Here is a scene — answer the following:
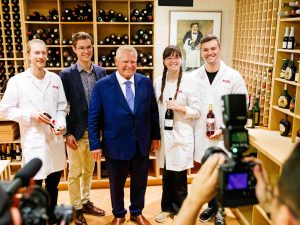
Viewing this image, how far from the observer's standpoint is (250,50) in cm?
376

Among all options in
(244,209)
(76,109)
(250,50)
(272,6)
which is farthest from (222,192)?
(250,50)

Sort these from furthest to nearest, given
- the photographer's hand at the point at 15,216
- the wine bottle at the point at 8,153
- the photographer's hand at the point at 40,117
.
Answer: the wine bottle at the point at 8,153 → the photographer's hand at the point at 40,117 → the photographer's hand at the point at 15,216

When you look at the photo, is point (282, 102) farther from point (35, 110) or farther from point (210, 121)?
point (35, 110)

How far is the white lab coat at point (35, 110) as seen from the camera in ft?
8.41

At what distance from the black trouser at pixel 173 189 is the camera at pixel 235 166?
6.35 feet

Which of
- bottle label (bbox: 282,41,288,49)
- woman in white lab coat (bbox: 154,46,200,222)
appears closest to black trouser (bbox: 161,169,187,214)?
woman in white lab coat (bbox: 154,46,200,222)

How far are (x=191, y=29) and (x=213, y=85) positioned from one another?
5.29ft

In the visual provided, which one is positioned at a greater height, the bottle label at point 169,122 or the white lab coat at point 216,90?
the white lab coat at point 216,90

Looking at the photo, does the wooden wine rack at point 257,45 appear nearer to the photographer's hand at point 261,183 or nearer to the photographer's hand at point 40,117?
the photographer's hand at point 40,117

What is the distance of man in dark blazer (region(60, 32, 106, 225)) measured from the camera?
9.37ft

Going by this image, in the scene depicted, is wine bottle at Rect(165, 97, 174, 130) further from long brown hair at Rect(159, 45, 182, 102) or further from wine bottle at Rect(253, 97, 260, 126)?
wine bottle at Rect(253, 97, 260, 126)

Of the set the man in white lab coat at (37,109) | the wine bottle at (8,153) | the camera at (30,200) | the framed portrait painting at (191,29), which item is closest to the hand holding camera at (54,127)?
the man in white lab coat at (37,109)

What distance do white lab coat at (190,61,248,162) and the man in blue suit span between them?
43 cm

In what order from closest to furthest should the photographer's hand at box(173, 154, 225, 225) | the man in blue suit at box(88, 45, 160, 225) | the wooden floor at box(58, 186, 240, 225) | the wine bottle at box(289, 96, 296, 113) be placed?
the photographer's hand at box(173, 154, 225, 225)
the man in blue suit at box(88, 45, 160, 225)
the wine bottle at box(289, 96, 296, 113)
the wooden floor at box(58, 186, 240, 225)
